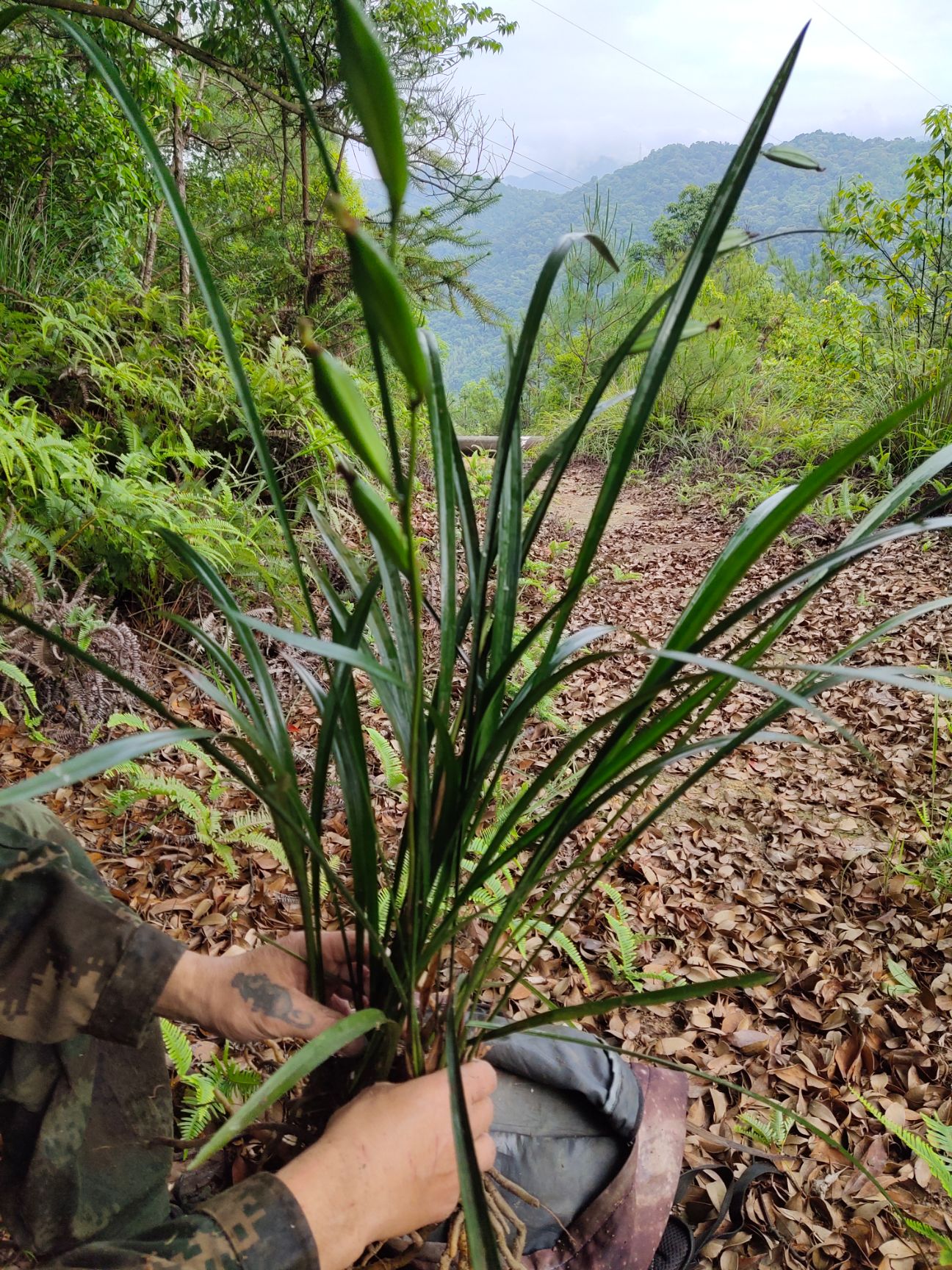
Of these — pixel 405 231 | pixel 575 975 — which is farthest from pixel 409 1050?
pixel 405 231

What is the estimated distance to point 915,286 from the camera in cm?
379

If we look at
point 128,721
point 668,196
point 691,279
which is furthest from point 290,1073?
point 668,196

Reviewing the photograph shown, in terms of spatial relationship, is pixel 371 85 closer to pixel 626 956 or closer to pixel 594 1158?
pixel 594 1158

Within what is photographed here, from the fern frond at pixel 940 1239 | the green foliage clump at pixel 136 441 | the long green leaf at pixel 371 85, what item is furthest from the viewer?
the green foliage clump at pixel 136 441

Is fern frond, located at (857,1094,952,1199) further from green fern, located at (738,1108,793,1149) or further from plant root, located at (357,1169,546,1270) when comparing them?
plant root, located at (357,1169,546,1270)

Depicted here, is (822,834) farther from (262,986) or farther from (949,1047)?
(262,986)

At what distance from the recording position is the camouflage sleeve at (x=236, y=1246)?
50 centimetres

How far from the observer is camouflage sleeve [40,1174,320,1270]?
0.50 meters

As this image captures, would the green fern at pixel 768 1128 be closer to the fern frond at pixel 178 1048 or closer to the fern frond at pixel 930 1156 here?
the fern frond at pixel 930 1156

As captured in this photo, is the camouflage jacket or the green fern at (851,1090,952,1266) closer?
the camouflage jacket

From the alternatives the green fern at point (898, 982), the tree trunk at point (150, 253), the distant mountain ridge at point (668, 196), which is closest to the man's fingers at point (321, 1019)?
the green fern at point (898, 982)

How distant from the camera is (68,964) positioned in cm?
61

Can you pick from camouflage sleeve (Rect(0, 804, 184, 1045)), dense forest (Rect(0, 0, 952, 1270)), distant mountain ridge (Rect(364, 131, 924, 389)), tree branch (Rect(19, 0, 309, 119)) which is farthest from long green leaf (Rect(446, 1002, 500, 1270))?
distant mountain ridge (Rect(364, 131, 924, 389))

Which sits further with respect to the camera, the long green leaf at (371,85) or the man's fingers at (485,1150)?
the man's fingers at (485,1150)
